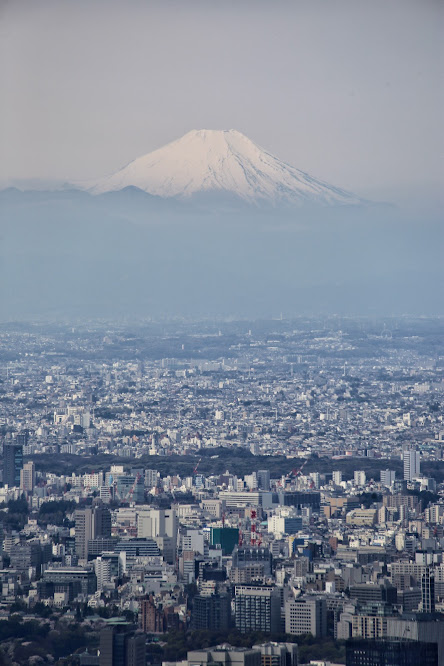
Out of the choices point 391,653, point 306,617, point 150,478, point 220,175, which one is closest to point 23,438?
point 150,478

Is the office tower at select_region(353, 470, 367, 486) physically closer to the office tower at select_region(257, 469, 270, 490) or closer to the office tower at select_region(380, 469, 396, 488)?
the office tower at select_region(380, 469, 396, 488)

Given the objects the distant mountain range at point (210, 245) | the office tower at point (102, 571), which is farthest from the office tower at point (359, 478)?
the office tower at point (102, 571)

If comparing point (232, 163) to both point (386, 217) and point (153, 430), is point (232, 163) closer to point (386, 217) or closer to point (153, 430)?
point (386, 217)

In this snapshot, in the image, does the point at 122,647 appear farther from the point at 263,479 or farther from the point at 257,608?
the point at 263,479

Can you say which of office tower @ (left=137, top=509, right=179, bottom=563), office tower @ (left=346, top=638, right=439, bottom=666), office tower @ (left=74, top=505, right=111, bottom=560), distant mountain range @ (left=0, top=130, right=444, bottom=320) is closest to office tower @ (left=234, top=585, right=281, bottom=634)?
office tower @ (left=346, top=638, right=439, bottom=666)

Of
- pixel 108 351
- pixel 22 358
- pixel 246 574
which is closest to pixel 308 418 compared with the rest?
pixel 108 351

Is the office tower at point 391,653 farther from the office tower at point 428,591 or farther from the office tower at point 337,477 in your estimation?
the office tower at point 337,477
